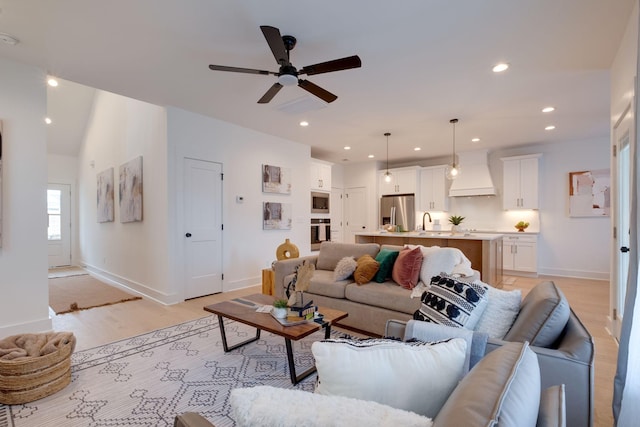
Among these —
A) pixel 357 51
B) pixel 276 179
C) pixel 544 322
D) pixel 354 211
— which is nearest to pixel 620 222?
pixel 544 322

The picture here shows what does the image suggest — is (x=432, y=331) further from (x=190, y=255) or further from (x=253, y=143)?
(x=253, y=143)

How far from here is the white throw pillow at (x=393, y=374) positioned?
83 cm

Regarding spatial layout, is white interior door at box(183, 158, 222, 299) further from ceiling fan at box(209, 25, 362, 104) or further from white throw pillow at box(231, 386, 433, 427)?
white throw pillow at box(231, 386, 433, 427)

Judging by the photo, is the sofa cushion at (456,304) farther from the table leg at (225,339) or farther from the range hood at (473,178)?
the range hood at (473,178)

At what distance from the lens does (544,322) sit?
136cm

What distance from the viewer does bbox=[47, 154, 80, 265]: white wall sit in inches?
292

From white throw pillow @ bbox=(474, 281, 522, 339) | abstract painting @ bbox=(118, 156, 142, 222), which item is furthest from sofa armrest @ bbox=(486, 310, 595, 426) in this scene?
abstract painting @ bbox=(118, 156, 142, 222)

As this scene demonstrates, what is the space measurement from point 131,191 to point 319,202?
145 inches

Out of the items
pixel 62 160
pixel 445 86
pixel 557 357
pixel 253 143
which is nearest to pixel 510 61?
pixel 445 86

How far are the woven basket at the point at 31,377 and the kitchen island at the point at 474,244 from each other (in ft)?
13.9

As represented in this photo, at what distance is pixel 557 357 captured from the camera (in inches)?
48.3

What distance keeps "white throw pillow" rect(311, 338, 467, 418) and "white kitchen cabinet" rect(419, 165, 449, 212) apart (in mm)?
6862

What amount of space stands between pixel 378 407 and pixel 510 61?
336 centimetres

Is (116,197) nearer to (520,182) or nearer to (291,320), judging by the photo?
(291,320)
